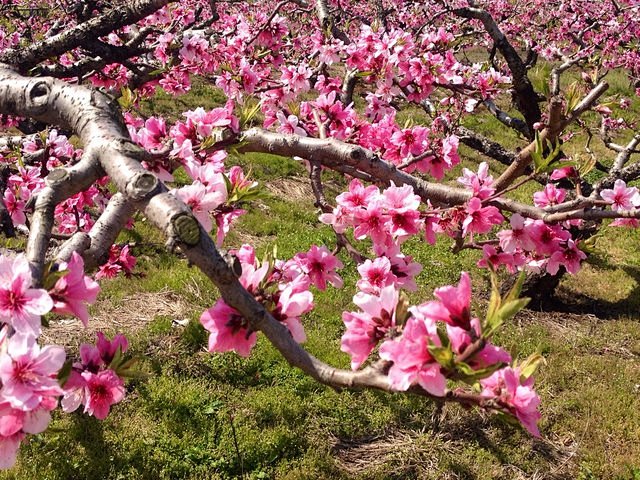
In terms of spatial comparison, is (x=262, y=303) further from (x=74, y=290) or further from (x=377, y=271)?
(x=377, y=271)

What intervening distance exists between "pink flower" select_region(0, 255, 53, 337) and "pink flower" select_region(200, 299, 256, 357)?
0.39 m

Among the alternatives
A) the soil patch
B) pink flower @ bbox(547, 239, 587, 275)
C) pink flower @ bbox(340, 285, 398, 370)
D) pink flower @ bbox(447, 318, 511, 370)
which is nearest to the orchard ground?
the soil patch

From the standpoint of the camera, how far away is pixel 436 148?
2893 mm

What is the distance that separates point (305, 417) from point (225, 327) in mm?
3200

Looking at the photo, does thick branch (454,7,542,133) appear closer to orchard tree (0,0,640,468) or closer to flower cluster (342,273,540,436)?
orchard tree (0,0,640,468)

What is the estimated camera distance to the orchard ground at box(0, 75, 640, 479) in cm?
377

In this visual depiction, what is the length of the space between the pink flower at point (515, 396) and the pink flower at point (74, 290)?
941 mm

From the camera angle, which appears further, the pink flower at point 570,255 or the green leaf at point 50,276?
the pink flower at point 570,255

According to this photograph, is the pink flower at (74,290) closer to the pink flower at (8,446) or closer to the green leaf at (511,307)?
the pink flower at (8,446)

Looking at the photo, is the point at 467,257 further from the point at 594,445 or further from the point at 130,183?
the point at 130,183

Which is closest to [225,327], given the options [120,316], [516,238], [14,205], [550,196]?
[516,238]

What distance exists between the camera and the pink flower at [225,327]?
4.30ft

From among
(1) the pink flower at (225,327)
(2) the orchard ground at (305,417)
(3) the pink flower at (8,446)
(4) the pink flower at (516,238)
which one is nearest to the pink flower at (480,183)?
(4) the pink flower at (516,238)

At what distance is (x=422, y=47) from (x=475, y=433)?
3.18 meters
